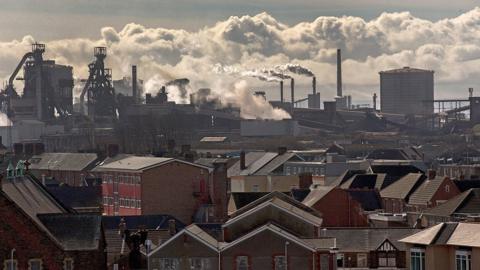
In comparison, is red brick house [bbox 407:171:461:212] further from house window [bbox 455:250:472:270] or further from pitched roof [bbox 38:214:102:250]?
house window [bbox 455:250:472:270]

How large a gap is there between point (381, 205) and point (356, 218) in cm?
2024

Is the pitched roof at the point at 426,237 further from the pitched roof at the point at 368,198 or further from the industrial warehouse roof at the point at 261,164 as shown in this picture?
the industrial warehouse roof at the point at 261,164

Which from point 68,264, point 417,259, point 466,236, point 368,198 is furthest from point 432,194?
point 68,264

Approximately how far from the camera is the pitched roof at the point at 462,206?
9381 centimetres

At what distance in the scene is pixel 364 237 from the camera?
242 ft

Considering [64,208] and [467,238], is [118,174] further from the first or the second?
[467,238]

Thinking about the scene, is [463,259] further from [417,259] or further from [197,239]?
[197,239]

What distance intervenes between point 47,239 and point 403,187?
61239 mm

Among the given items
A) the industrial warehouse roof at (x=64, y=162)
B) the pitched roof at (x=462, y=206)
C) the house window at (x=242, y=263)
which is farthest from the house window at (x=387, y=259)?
the industrial warehouse roof at (x=64, y=162)

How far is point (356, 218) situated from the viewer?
301 ft

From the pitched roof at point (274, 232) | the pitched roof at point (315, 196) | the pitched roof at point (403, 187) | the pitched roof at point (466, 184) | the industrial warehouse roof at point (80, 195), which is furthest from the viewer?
the pitched roof at point (403, 187)

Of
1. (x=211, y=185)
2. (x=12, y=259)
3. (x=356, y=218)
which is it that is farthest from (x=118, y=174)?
(x=12, y=259)

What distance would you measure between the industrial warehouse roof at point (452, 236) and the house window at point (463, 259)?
276 mm

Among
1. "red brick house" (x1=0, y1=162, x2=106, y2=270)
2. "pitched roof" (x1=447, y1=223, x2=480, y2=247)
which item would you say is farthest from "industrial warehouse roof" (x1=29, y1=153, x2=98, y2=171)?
"pitched roof" (x1=447, y1=223, x2=480, y2=247)
